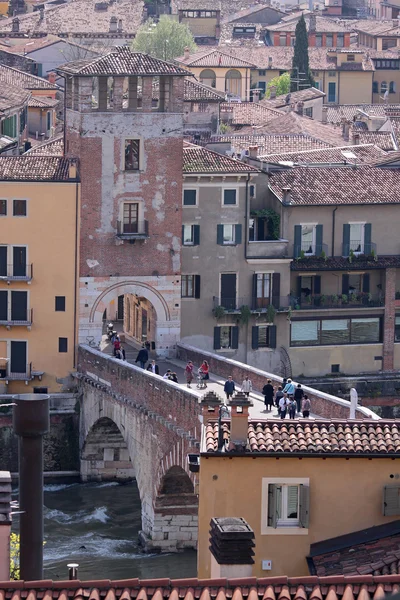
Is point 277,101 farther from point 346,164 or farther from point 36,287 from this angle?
point 36,287

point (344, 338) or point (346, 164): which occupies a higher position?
point (346, 164)

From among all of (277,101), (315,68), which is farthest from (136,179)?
(315,68)

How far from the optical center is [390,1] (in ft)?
547

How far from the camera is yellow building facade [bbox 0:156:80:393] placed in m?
62.3

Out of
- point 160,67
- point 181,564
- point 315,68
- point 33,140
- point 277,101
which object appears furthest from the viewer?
point 315,68

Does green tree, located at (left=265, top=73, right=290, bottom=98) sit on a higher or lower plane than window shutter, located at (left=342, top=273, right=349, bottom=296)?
lower

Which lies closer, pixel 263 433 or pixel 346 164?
pixel 263 433

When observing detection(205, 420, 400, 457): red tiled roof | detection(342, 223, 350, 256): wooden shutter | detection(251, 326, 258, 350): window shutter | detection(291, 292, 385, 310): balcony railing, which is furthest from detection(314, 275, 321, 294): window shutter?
detection(205, 420, 400, 457): red tiled roof

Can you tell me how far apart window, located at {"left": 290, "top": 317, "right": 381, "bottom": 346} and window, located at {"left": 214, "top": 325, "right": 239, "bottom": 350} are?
2.10m

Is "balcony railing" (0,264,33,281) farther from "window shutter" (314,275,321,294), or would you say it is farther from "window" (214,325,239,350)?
"window shutter" (314,275,321,294)

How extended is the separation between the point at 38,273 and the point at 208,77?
5796cm

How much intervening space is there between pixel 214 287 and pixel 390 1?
4108 inches

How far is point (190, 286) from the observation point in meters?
65.9

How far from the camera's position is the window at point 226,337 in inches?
2611
